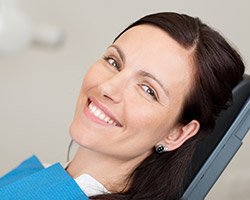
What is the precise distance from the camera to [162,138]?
107 centimetres

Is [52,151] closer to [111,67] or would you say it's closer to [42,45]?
[42,45]

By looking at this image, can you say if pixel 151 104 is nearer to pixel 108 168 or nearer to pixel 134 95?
pixel 134 95

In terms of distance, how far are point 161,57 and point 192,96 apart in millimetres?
116

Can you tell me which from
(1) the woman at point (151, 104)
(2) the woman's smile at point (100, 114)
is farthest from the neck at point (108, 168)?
(2) the woman's smile at point (100, 114)

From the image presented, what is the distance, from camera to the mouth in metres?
0.99

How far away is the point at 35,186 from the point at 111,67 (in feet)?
0.99

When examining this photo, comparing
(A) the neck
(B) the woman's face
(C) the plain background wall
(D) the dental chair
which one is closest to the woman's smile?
(B) the woman's face

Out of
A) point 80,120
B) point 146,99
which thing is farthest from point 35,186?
point 146,99

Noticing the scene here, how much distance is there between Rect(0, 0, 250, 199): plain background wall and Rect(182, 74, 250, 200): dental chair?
29.4 inches

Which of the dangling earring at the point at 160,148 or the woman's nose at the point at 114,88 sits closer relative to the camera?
the woman's nose at the point at 114,88

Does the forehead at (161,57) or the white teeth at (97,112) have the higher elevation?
the forehead at (161,57)

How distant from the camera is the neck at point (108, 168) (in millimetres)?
1079

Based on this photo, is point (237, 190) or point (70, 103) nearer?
point (70, 103)

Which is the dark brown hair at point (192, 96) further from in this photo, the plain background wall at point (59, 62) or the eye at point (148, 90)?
the plain background wall at point (59, 62)
